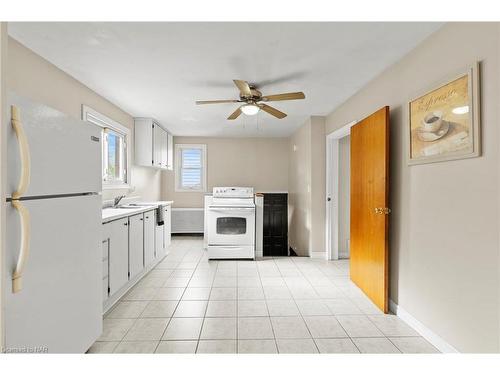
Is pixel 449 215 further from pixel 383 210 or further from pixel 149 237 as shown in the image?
pixel 149 237

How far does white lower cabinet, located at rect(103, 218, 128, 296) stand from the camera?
236 cm

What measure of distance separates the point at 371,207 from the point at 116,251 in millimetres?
2508

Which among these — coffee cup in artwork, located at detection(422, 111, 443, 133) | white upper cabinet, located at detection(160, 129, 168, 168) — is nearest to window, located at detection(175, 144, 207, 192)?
white upper cabinet, located at detection(160, 129, 168, 168)

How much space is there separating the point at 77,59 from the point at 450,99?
2.88 metres

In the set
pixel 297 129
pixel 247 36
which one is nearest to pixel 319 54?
pixel 247 36

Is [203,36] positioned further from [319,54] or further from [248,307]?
[248,307]

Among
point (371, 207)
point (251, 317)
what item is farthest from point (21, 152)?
point (371, 207)

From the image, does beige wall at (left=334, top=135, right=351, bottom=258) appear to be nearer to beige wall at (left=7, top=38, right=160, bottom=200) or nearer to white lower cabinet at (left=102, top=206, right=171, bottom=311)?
white lower cabinet at (left=102, top=206, right=171, bottom=311)

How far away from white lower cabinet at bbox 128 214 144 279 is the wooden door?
2.48m

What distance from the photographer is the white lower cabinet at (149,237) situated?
3.29 m

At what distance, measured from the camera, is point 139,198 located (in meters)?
4.52

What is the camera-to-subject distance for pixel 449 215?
172 centimetres

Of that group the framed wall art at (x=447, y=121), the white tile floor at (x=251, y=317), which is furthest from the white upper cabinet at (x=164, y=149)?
the framed wall art at (x=447, y=121)

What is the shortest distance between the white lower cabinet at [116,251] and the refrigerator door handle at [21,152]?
48.9 inches
